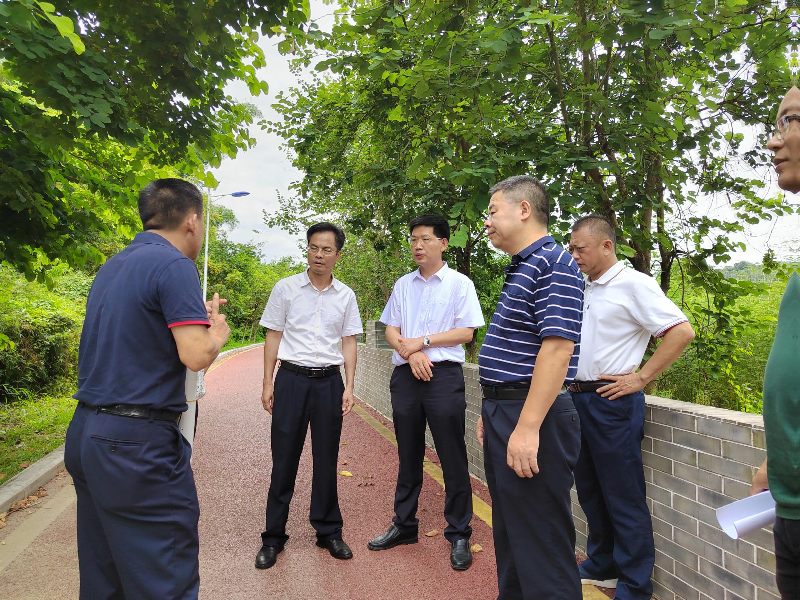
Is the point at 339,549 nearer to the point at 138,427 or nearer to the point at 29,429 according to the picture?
the point at 138,427

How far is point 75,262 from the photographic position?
6230 millimetres

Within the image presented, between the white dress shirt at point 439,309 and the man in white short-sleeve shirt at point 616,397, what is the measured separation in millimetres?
940

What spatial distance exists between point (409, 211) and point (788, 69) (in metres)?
4.12

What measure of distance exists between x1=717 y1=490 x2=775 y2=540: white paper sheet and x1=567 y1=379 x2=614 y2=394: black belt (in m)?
1.62

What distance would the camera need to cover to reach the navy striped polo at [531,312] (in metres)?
2.39

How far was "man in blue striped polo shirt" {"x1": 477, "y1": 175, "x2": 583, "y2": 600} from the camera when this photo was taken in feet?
7.73

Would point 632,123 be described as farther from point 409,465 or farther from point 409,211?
point 409,465

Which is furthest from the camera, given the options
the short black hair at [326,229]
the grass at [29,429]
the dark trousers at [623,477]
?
the grass at [29,429]

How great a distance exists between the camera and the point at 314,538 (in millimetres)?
4199

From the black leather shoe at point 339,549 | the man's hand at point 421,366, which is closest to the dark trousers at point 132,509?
the black leather shoe at point 339,549

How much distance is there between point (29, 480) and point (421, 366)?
410cm

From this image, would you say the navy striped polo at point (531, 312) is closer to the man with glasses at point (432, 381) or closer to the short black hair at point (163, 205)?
the man with glasses at point (432, 381)

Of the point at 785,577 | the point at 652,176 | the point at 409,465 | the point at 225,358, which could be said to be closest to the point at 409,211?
the point at 652,176

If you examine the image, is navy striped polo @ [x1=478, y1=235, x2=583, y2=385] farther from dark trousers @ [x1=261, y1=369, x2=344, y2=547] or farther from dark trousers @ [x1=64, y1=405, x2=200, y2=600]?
dark trousers @ [x1=261, y1=369, x2=344, y2=547]
